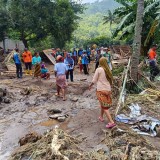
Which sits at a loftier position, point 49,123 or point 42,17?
point 42,17

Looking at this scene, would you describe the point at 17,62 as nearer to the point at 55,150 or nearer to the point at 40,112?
the point at 40,112

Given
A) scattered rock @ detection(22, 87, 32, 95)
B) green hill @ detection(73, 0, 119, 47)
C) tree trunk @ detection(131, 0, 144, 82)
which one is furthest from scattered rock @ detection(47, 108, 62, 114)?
green hill @ detection(73, 0, 119, 47)

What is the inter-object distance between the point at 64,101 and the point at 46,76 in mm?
4940

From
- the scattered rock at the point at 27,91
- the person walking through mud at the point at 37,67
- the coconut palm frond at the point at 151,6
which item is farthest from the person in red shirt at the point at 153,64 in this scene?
the person walking through mud at the point at 37,67

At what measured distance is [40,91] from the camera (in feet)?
35.9

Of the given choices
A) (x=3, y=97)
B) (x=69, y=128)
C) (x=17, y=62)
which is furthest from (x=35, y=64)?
(x=69, y=128)

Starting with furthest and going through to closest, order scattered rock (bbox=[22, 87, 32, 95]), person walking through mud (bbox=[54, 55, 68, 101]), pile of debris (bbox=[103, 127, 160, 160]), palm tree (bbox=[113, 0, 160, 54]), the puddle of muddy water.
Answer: palm tree (bbox=[113, 0, 160, 54]) → scattered rock (bbox=[22, 87, 32, 95]) → person walking through mud (bbox=[54, 55, 68, 101]) → the puddle of muddy water → pile of debris (bbox=[103, 127, 160, 160])

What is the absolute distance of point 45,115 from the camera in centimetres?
801

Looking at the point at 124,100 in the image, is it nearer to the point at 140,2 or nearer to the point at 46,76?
the point at 140,2

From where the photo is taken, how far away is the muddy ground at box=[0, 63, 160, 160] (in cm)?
607

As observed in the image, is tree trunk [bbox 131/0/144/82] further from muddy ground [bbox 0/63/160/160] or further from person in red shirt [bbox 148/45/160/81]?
person in red shirt [bbox 148/45/160/81]

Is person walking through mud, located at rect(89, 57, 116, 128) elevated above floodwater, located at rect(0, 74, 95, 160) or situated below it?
above

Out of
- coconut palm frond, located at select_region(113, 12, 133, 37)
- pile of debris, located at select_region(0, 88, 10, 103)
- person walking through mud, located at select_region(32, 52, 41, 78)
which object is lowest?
pile of debris, located at select_region(0, 88, 10, 103)

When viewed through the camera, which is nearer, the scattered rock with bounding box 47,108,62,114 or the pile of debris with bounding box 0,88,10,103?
the scattered rock with bounding box 47,108,62,114
